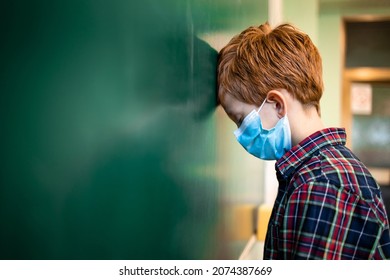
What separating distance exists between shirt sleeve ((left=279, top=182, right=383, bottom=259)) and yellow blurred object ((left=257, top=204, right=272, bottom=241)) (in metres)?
0.91

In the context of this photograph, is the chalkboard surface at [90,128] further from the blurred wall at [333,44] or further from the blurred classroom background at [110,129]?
the blurred wall at [333,44]

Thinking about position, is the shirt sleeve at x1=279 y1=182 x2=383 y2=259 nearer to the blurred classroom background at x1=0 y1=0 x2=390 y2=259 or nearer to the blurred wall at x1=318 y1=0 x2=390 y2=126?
the blurred classroom background at x1=0 y1=0 x2=390 y2=259

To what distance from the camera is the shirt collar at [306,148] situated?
0.80 metres

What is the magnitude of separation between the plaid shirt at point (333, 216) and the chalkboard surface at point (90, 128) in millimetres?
184

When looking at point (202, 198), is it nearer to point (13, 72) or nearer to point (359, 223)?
point (359, 223)

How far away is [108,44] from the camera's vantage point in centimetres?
50

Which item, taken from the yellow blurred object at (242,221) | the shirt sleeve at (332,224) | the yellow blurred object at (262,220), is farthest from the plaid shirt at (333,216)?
the yellow blurred object at (262,220)

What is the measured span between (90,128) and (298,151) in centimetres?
43

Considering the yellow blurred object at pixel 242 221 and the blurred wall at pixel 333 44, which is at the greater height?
the blurred wall at pixel 333 44

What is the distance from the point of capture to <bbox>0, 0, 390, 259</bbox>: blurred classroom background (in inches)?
16.9

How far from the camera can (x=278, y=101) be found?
85 cm

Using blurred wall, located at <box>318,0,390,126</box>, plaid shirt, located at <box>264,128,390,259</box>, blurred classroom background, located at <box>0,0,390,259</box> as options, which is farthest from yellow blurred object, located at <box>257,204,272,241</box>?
blurred wall, located at <box>318,0,390,126</box>

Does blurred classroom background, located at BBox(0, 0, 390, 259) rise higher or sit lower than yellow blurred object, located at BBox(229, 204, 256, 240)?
higher
